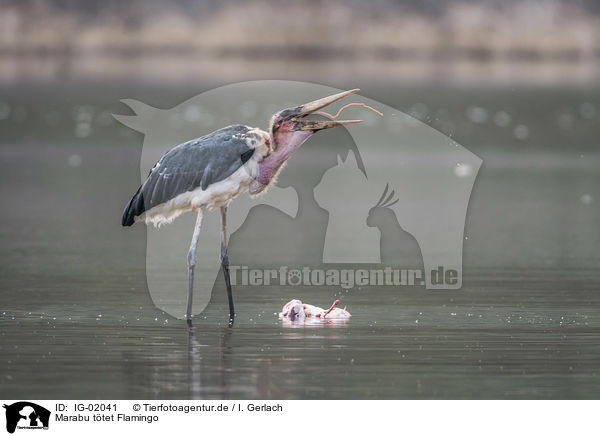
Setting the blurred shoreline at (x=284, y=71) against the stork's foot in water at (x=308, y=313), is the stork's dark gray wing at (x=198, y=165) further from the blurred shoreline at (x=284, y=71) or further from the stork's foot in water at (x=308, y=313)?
the blurred shoreline at (x=284, y=71)

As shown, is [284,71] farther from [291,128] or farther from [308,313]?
[308,313]

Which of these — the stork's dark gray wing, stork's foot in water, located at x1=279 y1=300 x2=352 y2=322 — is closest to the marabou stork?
the stork's dark gray wing

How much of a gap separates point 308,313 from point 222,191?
1103 millimetres

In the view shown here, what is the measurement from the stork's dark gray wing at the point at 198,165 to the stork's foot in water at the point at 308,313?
3.54ft

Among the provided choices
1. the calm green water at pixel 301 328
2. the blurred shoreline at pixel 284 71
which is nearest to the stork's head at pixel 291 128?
the calm green water at pixel 301 328

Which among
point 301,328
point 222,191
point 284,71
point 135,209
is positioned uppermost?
point 284,71

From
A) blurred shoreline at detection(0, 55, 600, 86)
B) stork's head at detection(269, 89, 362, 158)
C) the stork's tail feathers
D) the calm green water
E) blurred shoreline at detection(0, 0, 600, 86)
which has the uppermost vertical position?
blurred shoreline at detection(0, 0, 600, 86)

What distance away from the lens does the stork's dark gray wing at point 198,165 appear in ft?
36.1

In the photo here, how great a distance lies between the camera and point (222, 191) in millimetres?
11078

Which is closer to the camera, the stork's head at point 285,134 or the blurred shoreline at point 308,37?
the stork's head at point 285,134

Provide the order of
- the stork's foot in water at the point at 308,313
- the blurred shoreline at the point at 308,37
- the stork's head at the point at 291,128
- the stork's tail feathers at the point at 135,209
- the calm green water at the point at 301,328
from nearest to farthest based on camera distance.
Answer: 1. the calm green water at the point at 301,328
2. the stork's foot in water at the point at 308,313
3. the stork's head at the point at 291,128
4. the stork's tail feathers at the point at 135,209
5. the blurred shoreline at the point at 308,37

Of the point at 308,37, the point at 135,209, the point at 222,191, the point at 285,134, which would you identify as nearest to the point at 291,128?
the point at 285,134

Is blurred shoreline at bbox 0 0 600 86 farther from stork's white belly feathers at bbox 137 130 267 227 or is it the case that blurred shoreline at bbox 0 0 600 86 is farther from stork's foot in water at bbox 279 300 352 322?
stork's foot in water at bbox 279 300 352 322

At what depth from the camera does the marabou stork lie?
11031 mm
